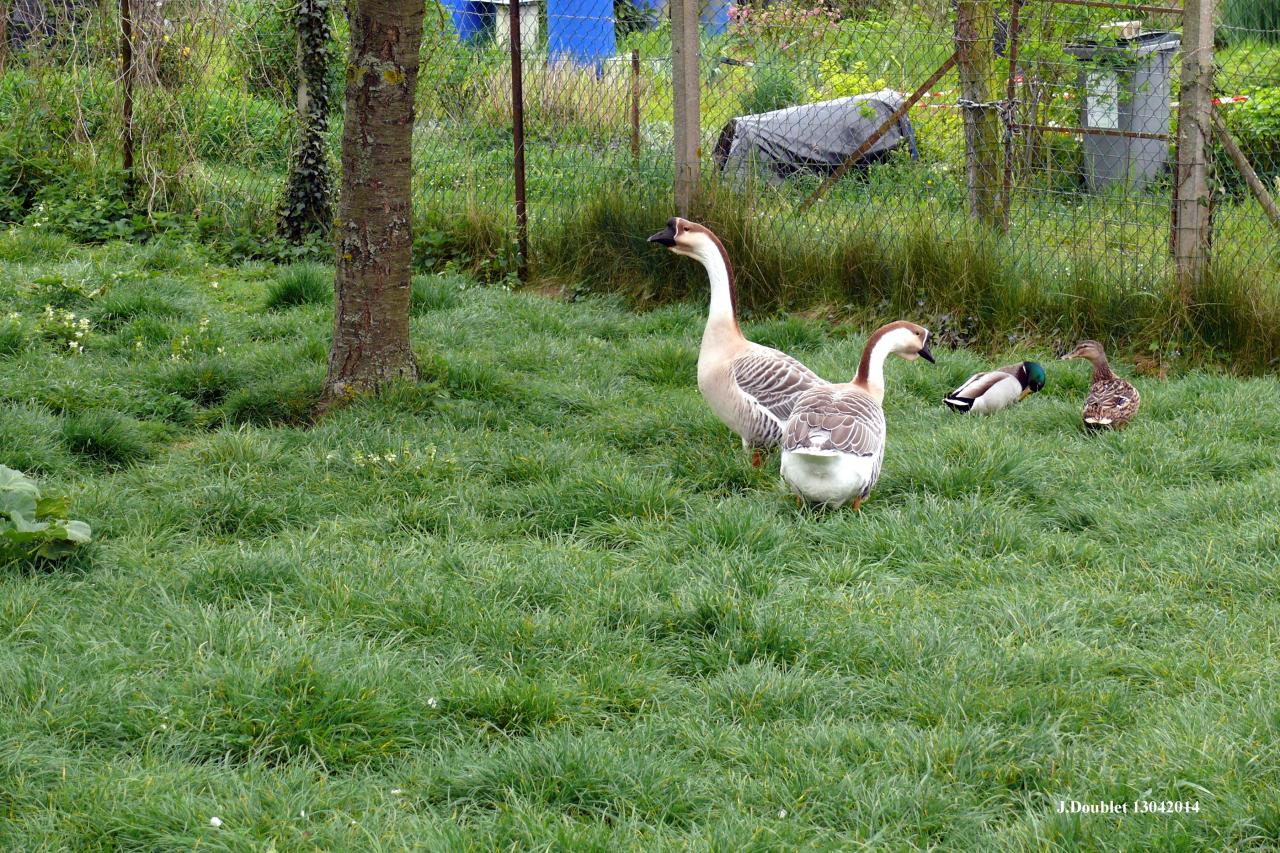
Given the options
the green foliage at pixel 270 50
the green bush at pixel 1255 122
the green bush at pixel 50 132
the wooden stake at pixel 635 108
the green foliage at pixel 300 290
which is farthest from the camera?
the green bush at pixel 50 132

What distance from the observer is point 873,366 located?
211 inches

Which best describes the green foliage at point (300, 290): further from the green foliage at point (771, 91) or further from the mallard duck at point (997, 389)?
the mallard duck at point (997, 389)

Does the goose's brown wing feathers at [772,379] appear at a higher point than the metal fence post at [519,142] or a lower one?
lower

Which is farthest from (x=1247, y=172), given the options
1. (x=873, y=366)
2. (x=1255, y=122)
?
(x=873, y=366)

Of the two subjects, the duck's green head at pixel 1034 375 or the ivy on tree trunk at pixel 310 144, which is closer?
the duck's green head at pixel 1034 375

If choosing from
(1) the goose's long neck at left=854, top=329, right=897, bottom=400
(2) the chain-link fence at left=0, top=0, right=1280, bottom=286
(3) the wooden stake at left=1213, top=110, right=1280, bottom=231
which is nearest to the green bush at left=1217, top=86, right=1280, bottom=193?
(2) the chain-link fence at left=0, top=0, right=1280, bottom=286

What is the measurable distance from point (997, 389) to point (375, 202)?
321 centimetres

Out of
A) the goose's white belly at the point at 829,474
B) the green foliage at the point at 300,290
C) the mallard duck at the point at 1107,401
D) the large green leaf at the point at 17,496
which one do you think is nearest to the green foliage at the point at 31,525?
the large green leaf at the point at 17,496

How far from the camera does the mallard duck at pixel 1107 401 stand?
19.2ft

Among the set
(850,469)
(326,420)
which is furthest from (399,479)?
(850,469)

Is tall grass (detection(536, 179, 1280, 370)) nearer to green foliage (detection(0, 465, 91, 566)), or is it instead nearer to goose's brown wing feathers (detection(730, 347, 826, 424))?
goose's brown wing feathers (detection(730, 347, 826, 424))

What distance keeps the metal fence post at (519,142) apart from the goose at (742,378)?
322 centimetres

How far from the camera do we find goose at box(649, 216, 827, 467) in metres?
5.26

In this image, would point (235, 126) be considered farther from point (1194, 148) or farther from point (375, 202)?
point (1194, 148)
